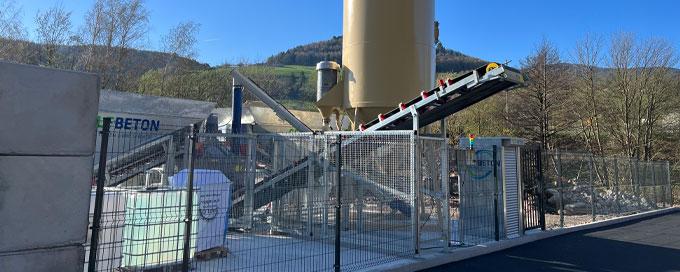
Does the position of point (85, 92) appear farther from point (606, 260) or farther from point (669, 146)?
point (669, 146)

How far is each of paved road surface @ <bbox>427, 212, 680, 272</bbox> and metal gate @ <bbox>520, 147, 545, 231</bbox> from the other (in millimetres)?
708

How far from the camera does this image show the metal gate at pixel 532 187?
10.2 metres

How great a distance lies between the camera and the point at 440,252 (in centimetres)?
750

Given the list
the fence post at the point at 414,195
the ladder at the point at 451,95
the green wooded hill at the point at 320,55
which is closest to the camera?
the fence post at the point at 414,195

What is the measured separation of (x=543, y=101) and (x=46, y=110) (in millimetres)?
22736

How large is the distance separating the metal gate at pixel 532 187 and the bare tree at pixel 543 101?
12.5 m

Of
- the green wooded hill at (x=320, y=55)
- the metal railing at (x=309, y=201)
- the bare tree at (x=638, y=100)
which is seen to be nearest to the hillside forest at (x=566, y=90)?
the bare tree at (x=638, y=100)

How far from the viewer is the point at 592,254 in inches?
316

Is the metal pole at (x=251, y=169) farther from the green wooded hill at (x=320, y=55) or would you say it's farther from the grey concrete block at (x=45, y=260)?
the green wooded hill at (x=320, y=55)

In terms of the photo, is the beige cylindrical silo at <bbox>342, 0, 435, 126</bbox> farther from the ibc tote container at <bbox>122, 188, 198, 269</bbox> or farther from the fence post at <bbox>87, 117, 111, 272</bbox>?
the fence post at <bbox>87, 117, 111, 272</bbox>

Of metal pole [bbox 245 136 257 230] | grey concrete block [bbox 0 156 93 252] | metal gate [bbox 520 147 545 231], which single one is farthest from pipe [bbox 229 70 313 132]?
grey concrete block [bbox 0 156 93 252]

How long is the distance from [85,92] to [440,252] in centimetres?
610

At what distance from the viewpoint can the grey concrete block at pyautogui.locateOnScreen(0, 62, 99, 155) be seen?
12.2ft

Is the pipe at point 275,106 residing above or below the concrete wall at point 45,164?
above
